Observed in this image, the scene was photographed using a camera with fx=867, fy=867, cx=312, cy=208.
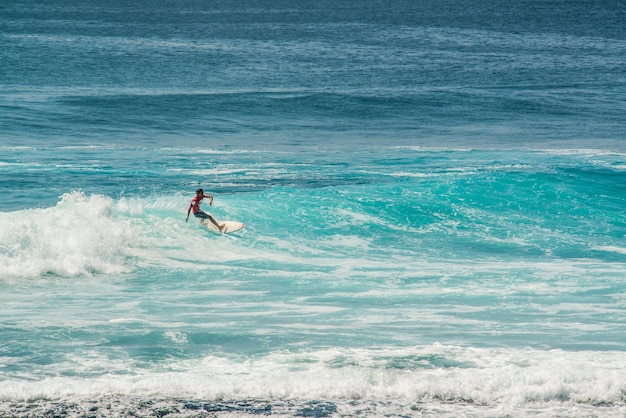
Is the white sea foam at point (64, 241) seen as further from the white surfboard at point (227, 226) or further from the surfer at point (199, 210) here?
the white surfboard at point (227, 226)

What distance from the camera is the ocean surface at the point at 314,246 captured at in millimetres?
9086

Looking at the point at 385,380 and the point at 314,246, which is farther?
the point at 314,246

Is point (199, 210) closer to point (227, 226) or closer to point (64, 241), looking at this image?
point (227, 226)

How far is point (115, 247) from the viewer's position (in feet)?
53.5

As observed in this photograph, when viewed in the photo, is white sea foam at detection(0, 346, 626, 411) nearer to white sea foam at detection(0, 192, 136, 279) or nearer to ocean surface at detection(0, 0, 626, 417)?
ocean surface at detection(0, 0, 626, 417)

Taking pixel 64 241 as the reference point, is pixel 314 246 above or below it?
below

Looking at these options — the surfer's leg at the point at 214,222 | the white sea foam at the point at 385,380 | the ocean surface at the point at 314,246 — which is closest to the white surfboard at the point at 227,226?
the surfer's leg at the point at 214,222

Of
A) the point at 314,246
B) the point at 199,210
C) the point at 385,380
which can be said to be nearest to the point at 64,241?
the point at 199,210

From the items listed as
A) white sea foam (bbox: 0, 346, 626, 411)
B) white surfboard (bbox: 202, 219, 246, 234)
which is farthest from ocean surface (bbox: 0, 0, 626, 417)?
white surfboard (bbox: 202, 219, 246, 234)

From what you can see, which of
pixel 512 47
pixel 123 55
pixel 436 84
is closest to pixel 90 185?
pixel 436 84

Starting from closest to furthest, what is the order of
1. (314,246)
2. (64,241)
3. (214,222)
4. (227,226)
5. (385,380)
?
(385,380) → (64,241) → (314,246) → (214,222) → (227,226)

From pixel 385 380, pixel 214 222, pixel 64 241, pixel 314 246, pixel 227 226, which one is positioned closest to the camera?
pixel 385 380

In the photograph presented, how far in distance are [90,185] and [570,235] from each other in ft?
41.1

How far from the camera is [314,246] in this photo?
18281mm
